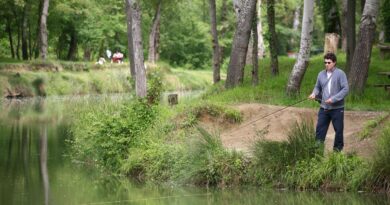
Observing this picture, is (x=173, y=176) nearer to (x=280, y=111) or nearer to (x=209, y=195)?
(x=209, y=195)

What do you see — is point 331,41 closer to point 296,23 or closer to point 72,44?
point 296,23

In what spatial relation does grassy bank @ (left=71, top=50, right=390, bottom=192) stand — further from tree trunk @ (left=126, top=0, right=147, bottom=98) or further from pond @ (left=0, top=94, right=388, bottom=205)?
tree trunk @ (left=126, top=0, right=147, bottom=98)

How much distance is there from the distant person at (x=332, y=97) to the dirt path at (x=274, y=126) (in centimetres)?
101

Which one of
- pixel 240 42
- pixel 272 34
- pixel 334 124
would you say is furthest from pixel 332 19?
pixel 334 124

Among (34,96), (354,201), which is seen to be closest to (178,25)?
(34,96)

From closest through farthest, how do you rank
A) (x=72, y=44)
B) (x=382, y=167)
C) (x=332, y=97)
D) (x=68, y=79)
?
(x=382, y=167), (x=332, y=97), (x=68, y=79), (x=72, y=44)

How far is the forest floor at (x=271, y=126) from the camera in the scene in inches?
671

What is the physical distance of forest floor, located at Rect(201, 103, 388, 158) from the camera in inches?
671

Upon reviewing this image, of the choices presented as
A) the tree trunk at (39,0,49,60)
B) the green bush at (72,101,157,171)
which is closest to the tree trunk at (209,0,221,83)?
the green bush at (72,101,157,171)

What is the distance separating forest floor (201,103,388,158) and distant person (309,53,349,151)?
825mm

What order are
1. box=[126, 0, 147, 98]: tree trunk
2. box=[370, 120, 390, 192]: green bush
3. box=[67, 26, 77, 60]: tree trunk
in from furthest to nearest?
box=[67, 26, 77, 60]: tree trunk < box=[126, 0, 147, 98]: tree trunk < box=[370, 120, 390, 192]: green bush

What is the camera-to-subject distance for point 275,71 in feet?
92.2

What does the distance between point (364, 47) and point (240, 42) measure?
4.88 meters

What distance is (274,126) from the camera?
19.3 m
